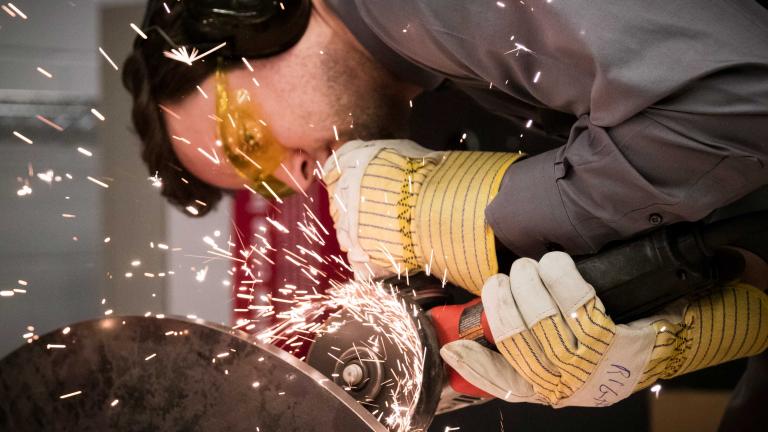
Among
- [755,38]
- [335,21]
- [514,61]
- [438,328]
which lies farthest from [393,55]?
[755,38]

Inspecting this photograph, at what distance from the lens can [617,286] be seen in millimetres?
1069

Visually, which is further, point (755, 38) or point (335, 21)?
point (335, 21)

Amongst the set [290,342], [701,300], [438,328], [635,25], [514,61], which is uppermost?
[635,25]

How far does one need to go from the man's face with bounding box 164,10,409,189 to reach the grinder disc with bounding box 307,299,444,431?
39 centimetres

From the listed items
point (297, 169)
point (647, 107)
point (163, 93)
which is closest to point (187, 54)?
point (163, 93)

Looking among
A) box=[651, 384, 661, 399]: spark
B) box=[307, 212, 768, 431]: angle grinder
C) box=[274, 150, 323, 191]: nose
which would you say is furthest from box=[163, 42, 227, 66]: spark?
box=[651, 384, 661, 399]: spark

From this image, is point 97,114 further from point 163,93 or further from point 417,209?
point 417,209

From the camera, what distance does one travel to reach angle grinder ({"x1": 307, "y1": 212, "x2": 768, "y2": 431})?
1.06m

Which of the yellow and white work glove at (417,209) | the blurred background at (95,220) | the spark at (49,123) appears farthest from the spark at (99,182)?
the yellow and white work glove at (417,209)

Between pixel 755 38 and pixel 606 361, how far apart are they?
1.44 ft

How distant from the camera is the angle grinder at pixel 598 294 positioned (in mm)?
1056

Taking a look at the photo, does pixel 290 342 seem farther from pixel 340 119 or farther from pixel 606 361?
pixel 606 361

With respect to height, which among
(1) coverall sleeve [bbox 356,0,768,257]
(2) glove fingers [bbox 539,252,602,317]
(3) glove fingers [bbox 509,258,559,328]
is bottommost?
(3) glove fingers [bbox 509,258,559,328]

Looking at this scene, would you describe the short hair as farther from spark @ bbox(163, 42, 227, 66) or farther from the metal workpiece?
the metal workpiece
